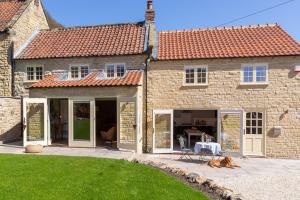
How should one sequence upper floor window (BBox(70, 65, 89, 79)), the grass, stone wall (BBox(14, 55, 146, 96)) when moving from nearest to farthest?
the grass → stone wall (BBox(14, 55, 146, 96)) → upper floor window (BBox(70, 65, 89, 79))

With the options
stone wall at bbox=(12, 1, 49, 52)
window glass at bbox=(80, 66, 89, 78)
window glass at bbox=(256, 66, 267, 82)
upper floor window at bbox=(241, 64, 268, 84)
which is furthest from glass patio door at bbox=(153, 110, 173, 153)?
stone wall at bbox=(12, 1, 49, 52)

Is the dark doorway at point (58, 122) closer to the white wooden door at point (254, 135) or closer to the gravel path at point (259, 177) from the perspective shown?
the gravel path at point (259, 177)

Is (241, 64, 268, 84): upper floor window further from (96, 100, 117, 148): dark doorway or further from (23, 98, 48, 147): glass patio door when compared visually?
(23, 98, 48, 147): glass patio door

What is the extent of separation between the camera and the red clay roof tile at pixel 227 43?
1481cm

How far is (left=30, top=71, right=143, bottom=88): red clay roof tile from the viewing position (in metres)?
14.1

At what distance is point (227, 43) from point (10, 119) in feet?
53.0

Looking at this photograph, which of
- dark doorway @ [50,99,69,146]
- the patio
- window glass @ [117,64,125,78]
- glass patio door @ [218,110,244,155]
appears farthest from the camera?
dark doorway @ [50,99,69,146]

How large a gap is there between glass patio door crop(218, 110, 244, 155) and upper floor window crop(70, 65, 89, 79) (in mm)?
9868

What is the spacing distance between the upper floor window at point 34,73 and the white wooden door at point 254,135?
15114mm

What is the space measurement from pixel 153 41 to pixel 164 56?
6.92ft

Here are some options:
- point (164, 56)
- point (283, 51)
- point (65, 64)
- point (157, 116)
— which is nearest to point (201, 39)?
point (164, 56)

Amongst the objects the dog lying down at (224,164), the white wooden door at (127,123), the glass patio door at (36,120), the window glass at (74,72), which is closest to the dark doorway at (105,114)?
the window glass at (74,72)

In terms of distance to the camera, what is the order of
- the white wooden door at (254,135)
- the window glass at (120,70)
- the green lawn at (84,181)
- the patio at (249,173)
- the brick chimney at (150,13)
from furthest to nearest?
1. the brick chimney at (150,13)
2. the window glass at (120,70)
3. the white wooden door at (254,135)
4. the patio at (249,173)
5. the green lawn at (84,181)

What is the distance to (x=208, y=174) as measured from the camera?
33.8 ft
